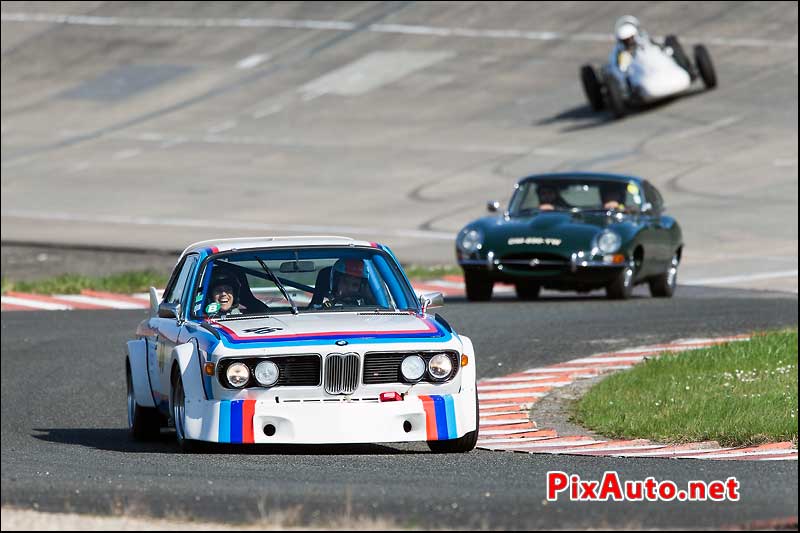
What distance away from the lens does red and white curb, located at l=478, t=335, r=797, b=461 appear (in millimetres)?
10242

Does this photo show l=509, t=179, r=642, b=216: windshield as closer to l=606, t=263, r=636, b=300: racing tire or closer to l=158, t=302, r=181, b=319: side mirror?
l=606, t=263, r=636, b=300: racing tire

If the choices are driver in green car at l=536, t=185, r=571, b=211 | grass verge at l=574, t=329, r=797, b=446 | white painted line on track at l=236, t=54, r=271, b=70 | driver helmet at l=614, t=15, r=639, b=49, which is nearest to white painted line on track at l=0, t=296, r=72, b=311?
driver in green car at l=536, t=185, r=571, b=211

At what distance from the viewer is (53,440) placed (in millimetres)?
11469

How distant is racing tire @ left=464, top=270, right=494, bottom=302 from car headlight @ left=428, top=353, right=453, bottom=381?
992 cm

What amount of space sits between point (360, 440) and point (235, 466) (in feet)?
2.32

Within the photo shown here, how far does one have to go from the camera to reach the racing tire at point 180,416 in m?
9.62

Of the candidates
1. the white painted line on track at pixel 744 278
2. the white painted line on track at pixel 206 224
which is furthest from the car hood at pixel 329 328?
the white painted line on track at pixel 206 224

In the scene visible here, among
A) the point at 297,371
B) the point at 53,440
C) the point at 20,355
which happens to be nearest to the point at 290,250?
the point at 297,371

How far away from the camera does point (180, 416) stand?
31.9 feet

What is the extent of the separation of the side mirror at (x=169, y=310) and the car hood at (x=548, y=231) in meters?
9.04

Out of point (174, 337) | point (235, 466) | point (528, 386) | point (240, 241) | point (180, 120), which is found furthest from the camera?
point (180, 120)

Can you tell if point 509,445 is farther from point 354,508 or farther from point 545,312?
point 545,312

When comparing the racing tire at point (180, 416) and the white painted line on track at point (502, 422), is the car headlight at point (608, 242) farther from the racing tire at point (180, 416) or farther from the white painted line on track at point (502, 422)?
the racing tire at point (180, 416)

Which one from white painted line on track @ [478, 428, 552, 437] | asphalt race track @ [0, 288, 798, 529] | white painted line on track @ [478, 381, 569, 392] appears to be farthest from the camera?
white painted line on track @ [478, 381, 569, 392]
